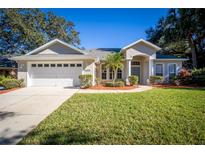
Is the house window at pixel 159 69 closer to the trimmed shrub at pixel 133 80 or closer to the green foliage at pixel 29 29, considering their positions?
the trimmed shrub at pixel 133 80

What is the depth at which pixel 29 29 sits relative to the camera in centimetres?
2572

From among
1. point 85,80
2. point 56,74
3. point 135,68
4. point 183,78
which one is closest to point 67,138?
point 85,80

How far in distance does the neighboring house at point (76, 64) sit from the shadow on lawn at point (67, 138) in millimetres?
10547

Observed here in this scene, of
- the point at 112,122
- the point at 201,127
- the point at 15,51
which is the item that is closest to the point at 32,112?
the point at 112,122

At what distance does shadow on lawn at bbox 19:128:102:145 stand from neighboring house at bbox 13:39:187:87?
34.6 ft

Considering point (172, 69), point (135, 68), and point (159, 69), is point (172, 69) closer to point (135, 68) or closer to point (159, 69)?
point (159, 69)

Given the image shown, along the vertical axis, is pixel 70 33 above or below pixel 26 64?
above

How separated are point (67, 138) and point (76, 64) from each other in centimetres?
1130

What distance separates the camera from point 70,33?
31688 mm

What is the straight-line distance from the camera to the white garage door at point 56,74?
1480 cm

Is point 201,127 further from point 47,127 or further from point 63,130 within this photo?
point 47,127

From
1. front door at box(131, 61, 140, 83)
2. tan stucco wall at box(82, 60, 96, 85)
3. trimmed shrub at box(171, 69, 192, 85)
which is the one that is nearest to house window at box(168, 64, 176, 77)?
trimmed shrub at box(171, 69, 192, 85)

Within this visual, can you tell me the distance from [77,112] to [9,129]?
98.0 inches

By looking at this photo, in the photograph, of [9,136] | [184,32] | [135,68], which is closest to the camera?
[9,136]
